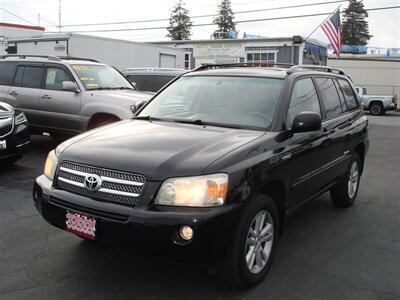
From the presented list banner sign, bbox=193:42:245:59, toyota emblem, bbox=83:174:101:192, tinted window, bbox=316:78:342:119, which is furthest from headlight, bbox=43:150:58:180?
banner sign, bbox=193:42:245:59

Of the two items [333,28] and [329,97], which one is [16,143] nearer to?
[329,97]

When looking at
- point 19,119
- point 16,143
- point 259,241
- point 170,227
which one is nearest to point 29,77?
point 19,119

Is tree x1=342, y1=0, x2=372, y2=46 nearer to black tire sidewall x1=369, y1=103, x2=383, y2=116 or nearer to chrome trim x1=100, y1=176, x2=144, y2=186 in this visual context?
black tire sidewall x1=369, y1=103, x2=383, y2=116

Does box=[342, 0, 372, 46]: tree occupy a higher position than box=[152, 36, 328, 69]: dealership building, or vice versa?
box=[342, 0, 372, 46]: tree

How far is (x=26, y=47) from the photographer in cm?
1633

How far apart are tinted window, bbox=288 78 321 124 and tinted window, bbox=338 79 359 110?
108 centimetres

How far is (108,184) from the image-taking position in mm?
3238

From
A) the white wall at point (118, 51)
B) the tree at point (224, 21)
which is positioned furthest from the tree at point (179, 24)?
the white wall at point (118, 51)

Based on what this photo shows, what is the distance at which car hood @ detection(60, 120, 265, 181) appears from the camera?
318 cm

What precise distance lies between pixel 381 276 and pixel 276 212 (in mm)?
1041

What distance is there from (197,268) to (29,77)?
24.6 ft

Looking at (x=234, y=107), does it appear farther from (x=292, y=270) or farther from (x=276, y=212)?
A: (x=292, y=270)

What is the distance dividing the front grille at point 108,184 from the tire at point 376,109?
25.5 m

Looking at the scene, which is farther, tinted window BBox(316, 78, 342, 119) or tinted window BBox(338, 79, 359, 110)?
tinted window BBox(338, 79, 359, 110)
